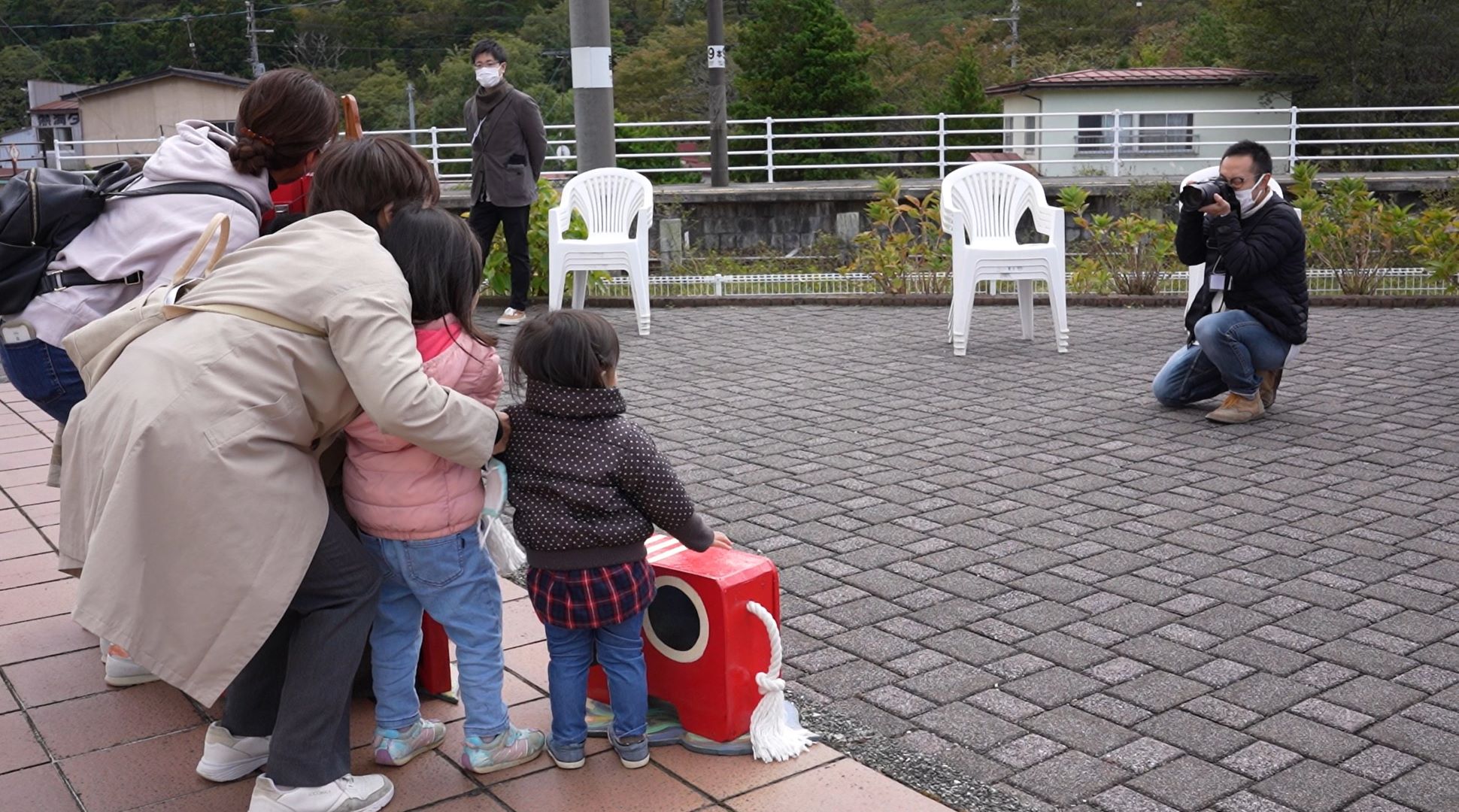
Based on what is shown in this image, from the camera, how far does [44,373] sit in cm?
306

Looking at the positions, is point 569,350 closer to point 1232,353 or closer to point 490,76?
point 1232,353

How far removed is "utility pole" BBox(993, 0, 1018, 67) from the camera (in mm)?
41438

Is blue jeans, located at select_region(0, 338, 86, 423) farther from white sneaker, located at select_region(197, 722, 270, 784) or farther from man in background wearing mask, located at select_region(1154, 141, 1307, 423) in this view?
man in background wearing mask, located at select_region(1154, 141, 1307, 423)

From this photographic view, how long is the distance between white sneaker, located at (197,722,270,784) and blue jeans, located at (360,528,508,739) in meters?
0.25

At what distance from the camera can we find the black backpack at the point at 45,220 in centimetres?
294

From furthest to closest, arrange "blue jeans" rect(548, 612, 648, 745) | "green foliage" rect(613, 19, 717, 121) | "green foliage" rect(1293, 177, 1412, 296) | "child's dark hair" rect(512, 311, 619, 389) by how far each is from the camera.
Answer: "green foliage" rect(613, 19, 717, 121)
"green foliage" rect(1293, 177, 1412, 296)
"blue jeans" rect(548, 612, 648, 745)
"child's dark hair" rect(512, 311, 619, 389)

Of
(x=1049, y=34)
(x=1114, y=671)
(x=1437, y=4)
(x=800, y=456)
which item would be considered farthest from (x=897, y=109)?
(x=1114, y=671)

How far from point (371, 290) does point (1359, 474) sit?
3980 mm

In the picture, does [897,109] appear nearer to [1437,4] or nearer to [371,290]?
[1437,4]

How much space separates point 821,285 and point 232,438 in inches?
327

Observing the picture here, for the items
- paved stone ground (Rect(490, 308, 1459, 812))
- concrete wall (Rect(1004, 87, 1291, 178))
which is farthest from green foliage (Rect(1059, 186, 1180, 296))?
concrete wall (Rect(1004, 87, 1291, 178))

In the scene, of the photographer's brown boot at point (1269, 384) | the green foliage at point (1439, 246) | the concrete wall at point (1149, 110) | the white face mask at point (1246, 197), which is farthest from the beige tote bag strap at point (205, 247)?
the concrete wall at point (1149, 110)

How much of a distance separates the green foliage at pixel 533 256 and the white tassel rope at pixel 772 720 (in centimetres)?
676

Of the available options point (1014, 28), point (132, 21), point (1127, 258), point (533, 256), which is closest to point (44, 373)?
point (533, 256)
